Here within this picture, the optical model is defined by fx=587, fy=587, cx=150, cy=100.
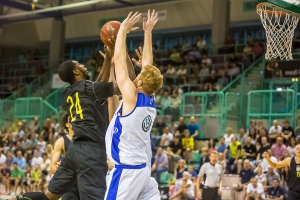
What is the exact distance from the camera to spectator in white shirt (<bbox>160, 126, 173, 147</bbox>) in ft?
62.4

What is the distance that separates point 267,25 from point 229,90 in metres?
9.39

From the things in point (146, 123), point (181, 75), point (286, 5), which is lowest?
point (146, 123)

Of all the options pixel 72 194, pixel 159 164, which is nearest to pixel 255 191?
pixel 159 164

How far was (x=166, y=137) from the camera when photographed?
1922 cm

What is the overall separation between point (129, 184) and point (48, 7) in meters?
22.8

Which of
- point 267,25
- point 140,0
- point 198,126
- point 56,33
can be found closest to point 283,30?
point 267,25

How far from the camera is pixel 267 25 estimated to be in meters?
11.2

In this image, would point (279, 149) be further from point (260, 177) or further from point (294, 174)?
point (294, 174)

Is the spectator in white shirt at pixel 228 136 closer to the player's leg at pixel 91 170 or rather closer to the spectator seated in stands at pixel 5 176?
the spectator seated in stands at pixel 5 176

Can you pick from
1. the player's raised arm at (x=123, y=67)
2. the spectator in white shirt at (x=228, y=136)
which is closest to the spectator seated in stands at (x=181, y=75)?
the spectator in white shirt at (x=228, y=136)

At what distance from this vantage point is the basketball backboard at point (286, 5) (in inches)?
374

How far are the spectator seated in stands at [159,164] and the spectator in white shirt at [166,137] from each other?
0.93m

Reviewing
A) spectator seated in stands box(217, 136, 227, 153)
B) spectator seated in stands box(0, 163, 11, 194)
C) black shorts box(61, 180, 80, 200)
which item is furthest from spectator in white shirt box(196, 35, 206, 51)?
black shorts box(61, 180, 80, 200)

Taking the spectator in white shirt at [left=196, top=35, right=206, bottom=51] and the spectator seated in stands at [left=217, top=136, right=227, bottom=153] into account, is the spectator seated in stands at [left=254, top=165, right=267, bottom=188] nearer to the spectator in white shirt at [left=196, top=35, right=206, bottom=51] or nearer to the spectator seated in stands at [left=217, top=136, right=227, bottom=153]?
the spectator seated in stands at [left=217, top=136, right=227, bottom=153]
